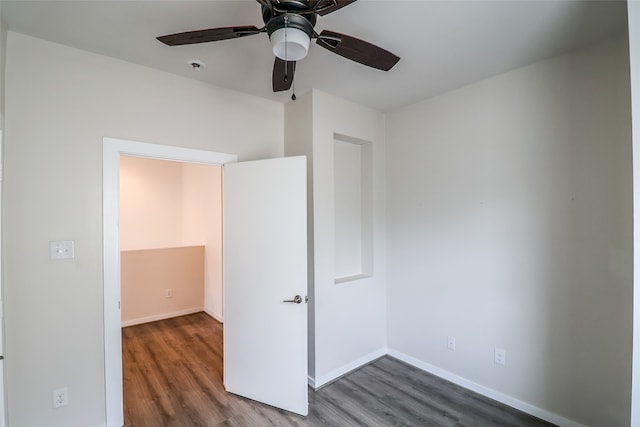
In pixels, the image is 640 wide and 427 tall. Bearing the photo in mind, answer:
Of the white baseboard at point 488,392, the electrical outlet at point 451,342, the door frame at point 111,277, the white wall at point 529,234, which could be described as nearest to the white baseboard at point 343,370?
the white baseboard at point 488,392

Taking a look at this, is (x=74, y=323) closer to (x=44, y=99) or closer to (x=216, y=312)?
(x=44, y=99)

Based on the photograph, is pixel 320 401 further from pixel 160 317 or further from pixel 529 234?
pixel 160 317

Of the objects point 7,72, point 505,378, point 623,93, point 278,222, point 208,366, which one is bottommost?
point 208,366

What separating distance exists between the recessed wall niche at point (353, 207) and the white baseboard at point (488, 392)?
0.94 m

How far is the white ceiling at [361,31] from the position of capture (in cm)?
162

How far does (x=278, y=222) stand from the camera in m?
2.38

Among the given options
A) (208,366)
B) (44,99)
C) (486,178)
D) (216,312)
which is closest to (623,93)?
(486,178)

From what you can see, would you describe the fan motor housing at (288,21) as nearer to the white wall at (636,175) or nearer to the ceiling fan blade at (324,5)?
the ceiling fan blade at (324,5)

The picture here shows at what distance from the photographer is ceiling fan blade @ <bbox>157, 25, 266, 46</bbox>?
4.41 ft

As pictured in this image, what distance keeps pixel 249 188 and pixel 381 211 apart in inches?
59.0

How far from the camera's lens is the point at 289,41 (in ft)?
4.33

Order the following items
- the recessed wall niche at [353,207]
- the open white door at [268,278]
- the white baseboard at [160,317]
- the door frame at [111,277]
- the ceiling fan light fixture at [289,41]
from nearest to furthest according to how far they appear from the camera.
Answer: the ceiling fan light fixture at [289,41]
the door frame at [111,277]
the open white door at [268,278]
the recessed wall niche at [353,207]
the white baseboard at [160,317]

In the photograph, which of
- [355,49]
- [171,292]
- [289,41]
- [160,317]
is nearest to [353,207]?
[355,49]

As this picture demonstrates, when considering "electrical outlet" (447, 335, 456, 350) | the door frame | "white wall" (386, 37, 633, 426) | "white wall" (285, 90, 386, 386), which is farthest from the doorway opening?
"white wall" (386, 37, 633, 426)
